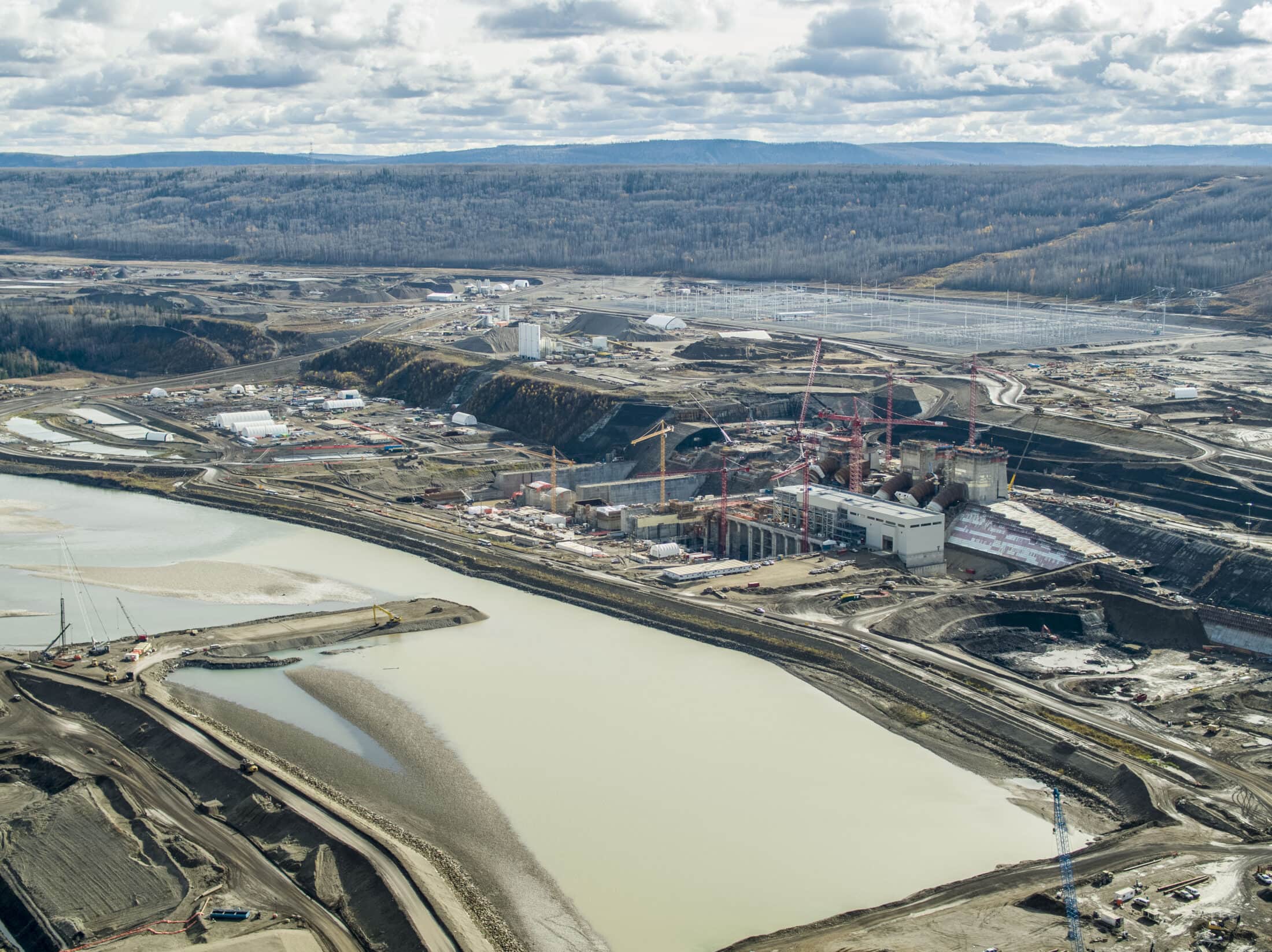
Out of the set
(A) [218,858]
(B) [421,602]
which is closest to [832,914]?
(A) [218,858]

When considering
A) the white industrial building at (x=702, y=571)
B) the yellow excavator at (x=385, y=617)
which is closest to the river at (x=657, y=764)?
the yellow excavator at (x=385, y=617)

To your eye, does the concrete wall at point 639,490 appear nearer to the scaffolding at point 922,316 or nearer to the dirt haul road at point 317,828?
the dirt haul road at point 317,828

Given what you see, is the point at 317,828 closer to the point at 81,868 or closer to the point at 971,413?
the point at 81,868

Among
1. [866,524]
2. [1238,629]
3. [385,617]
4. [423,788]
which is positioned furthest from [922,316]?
[423,788]

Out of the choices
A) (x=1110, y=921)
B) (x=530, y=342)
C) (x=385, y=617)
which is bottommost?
(x=385, y=617)

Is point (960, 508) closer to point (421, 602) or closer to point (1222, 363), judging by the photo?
point (421, 602)

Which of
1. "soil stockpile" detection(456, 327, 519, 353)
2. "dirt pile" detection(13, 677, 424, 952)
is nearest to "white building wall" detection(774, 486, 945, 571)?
"dirt pile" detection(13, 677, 424, 952)

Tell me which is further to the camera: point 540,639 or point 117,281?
point 117,281
